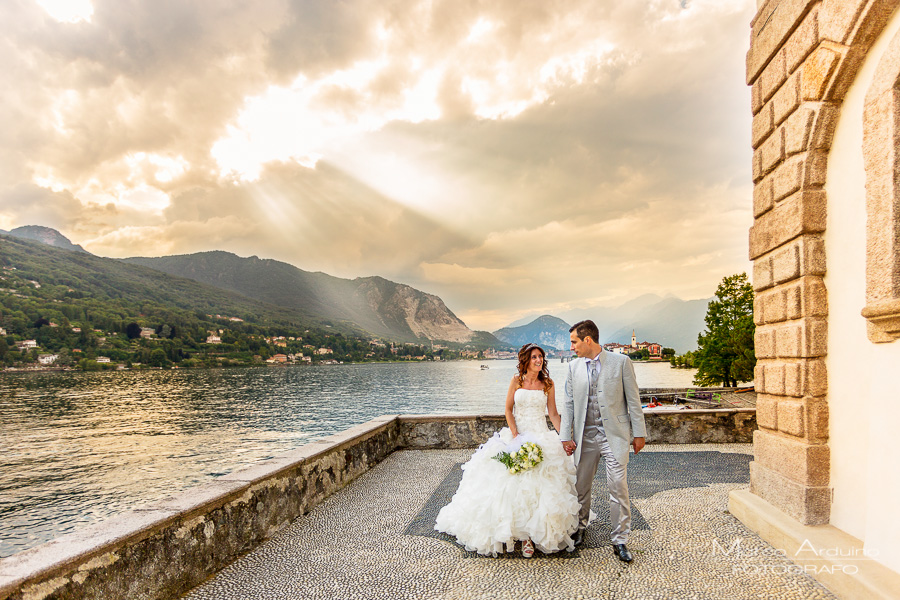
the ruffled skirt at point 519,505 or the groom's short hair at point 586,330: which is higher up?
the groom's short hair at point 586,330

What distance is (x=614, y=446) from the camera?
4102 mm

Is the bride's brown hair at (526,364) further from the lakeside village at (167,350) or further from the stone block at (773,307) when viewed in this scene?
the lakeside village at (167,350)

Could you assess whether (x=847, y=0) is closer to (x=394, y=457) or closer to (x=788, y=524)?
(x=788, y=524)

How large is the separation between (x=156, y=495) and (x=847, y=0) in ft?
96.7

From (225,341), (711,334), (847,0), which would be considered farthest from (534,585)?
(225,341)

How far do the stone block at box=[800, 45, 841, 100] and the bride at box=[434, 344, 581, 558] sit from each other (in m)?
3.34

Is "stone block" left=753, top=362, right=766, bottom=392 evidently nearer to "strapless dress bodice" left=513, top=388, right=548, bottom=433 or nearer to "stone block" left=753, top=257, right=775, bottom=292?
"stone block" left=753, top=257, right=775, bottom=292

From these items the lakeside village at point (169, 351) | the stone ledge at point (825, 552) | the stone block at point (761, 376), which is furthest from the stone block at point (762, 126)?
the lakeside village at point (169, 351)

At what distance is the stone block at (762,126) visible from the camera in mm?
4613

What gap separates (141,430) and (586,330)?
50.2 m

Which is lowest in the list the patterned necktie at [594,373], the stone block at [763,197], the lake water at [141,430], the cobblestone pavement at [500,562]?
the lake water at [141,430]

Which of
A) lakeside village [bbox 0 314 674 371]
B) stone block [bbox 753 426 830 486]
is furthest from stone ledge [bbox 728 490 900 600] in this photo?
lakeside village [bbox 0 314 674 371]

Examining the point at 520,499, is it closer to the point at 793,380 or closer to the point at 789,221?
the point at 793,380

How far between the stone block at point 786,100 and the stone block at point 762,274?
1.26 metres
